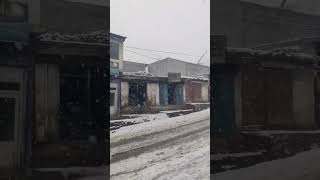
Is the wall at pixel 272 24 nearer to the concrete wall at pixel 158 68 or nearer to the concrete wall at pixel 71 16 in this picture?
the concrete wall at pixel 158 68

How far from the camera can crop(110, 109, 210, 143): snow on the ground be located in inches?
120

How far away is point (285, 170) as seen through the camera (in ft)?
12.1

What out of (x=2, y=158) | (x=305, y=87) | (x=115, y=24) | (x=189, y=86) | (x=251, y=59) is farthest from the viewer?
(x=305, y=87)

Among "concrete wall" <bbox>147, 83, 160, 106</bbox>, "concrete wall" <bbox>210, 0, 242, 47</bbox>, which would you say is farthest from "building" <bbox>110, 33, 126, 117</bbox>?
"concrete wall" <bbox>210, 0, 242, 47</bbox>

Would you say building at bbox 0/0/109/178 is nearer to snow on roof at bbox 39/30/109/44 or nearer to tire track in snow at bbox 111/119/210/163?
snow on roof at bbox 39/30/109/44

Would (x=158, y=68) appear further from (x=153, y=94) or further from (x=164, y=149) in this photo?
(x=164, y=149)

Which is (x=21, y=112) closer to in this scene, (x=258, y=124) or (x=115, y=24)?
(x=115, y=24)

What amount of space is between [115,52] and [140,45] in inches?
7.6

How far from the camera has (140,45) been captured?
311 cm

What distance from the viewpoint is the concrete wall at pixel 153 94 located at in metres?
3.16

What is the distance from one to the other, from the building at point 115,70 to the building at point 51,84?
0.06 metres

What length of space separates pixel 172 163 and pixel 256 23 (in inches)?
52.3

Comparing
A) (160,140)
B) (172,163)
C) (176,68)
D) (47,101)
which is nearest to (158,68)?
(176,68)

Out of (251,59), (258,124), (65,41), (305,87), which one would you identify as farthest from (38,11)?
(305,87)
